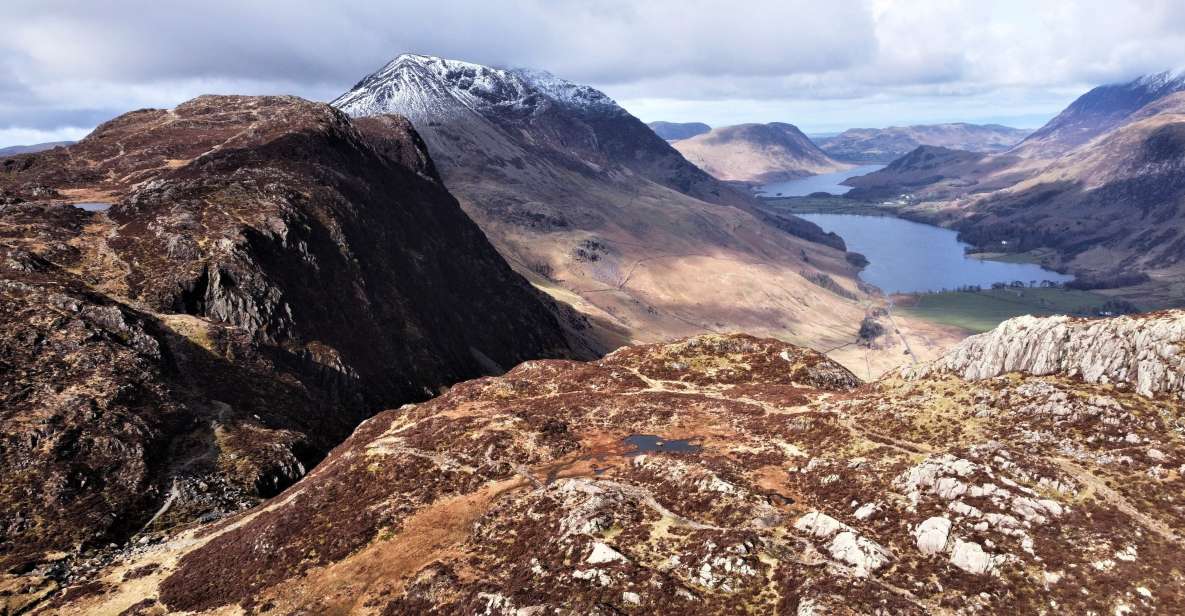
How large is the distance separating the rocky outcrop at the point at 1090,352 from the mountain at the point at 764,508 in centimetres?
17

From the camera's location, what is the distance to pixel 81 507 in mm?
52031

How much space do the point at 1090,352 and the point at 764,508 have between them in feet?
107

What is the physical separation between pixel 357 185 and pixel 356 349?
48.3 metres

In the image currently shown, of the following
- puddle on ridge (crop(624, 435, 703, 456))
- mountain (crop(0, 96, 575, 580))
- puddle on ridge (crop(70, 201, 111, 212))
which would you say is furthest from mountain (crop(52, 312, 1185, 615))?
puddle on ridge (crop(70, 201, 111, 212))

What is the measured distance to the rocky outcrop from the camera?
49.4 meters

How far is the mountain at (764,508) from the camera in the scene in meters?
35.1

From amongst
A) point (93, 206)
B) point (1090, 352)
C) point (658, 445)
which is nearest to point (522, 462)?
point (658, 445)

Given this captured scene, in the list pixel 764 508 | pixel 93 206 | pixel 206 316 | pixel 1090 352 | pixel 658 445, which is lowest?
pixel 658 445

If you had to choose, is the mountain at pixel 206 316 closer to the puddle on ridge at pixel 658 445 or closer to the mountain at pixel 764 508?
the mountain at pixel 764 508

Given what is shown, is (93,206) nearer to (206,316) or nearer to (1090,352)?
(206,316)

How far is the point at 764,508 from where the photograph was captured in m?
42.3

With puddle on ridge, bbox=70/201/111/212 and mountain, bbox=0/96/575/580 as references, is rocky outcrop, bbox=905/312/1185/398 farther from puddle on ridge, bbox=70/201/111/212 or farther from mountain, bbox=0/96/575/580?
puddle on ridge, bbox=70/201/111/212

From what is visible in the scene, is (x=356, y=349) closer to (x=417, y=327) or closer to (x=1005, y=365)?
(x=417, y=327)

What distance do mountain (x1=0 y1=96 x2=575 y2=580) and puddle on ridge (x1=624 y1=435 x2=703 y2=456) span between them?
33.7 m
